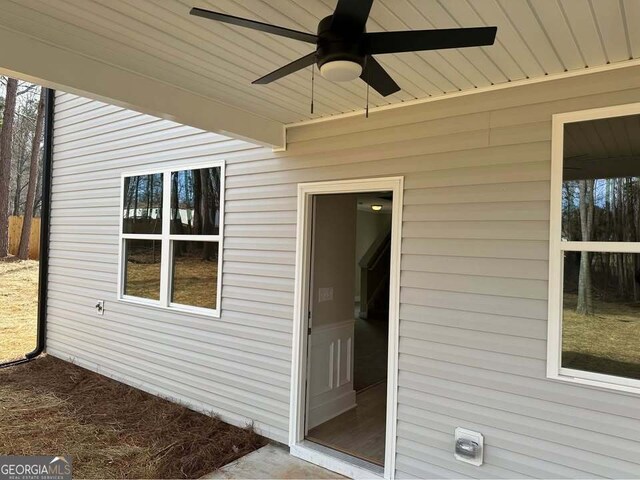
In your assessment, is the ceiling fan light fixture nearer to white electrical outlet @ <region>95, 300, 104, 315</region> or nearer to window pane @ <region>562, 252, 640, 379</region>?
window pane @ <region>562, 252, 640, 379</region>

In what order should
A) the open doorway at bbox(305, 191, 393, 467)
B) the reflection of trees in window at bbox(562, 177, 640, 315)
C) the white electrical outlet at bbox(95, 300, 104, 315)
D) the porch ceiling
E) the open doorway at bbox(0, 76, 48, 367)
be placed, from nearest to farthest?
the porch ceiling < the reflection of trees in window at bbox(562, 177, 640, 315) < the open doorway at bbox(305, 191, 393, 467) < the white electrical outlet at bbox(95, 300, 104, 315) < the open doorway at bbox(0, 76, 48, 367)

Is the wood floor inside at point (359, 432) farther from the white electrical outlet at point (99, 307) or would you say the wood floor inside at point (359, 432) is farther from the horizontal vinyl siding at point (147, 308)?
the white electrical outlet at point (99, 307)

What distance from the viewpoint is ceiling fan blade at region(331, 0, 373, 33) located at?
4.25 ft

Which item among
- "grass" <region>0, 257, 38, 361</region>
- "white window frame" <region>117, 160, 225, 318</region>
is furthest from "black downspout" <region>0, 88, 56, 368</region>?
"white window frame" <region>117, 160, 225, 318</region>

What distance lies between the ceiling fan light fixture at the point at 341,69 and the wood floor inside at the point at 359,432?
9.14 feet

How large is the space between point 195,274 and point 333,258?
150cm

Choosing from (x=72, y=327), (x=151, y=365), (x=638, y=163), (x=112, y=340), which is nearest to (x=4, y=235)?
(x=72, y=327)

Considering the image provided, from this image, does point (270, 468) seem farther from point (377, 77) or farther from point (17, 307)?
point (17, 307)

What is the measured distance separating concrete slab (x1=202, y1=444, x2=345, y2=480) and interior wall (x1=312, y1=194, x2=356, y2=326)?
113 centimetres

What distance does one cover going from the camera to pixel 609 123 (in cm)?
227

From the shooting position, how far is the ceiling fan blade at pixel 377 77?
5.25 ft

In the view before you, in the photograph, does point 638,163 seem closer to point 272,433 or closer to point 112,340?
point 272,433

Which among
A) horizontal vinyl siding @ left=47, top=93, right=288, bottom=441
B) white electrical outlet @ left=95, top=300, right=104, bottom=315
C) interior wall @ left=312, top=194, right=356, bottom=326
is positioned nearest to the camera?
horizontal vinyl siding @ left=47, top=93, right=288, bottom=441

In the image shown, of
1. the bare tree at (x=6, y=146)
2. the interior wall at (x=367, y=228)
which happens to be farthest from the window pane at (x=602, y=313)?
the bare tree at (x=6, y=146)
